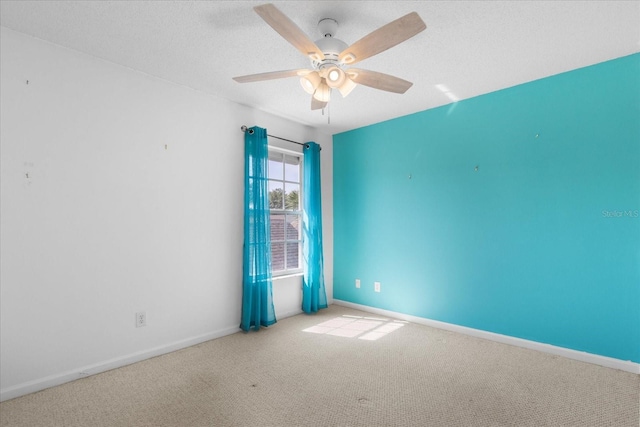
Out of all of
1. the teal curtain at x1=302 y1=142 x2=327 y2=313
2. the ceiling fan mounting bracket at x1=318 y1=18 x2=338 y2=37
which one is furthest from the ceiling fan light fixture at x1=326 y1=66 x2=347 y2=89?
the teal curtain at x1=302 y1=142 x2=327 y2=313

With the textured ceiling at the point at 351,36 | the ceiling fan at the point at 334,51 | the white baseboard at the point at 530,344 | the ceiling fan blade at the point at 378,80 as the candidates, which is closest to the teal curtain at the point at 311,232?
the white baseboard at the point at 530,344

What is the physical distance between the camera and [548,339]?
282cm

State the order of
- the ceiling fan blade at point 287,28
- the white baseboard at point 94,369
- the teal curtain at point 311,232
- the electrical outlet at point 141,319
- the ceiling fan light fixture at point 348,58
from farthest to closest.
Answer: the teal curtain at point 311,232 → the electrical outlet at point 141,319 → the white baseboard at point 94,369 → the ceiling fan light fixture at point 348,58 → the ceiling fan blade at point 287,28

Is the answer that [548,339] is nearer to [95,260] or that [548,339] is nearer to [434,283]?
[434,283]

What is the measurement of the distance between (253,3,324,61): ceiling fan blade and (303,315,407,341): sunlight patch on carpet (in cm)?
259

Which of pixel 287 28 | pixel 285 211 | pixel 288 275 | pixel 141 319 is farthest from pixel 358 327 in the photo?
pixel 287 28

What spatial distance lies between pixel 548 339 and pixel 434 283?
1087 mm

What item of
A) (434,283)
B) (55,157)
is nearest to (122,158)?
(55,157)

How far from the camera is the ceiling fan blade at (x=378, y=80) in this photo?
205 centimetres

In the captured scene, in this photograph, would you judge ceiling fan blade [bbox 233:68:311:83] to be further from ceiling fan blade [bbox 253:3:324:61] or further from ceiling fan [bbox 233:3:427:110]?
ceiling fan blade [bbox 253:3:324:61]

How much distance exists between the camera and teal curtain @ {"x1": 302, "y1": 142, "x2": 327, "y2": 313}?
4051 millimetres

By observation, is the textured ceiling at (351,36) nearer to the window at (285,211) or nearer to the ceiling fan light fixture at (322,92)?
the ceiling fan light fixture at (322,92)

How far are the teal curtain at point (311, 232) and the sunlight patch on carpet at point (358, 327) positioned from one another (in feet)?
1.51

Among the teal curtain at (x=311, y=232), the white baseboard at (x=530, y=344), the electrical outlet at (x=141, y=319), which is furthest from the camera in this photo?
the teal curtain at (x=311, y=232)
